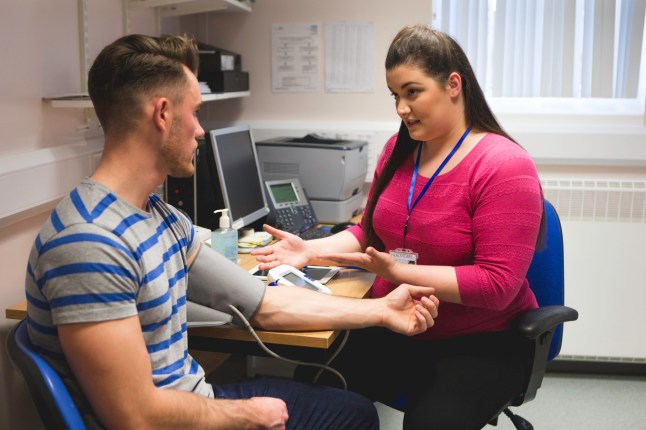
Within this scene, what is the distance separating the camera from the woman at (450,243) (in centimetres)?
184

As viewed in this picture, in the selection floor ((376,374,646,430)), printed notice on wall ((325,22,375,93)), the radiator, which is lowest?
floor ((376,374,646,430))

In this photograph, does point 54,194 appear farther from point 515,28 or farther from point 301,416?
point 515,28

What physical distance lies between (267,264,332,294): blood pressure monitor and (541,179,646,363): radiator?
159 centimetres

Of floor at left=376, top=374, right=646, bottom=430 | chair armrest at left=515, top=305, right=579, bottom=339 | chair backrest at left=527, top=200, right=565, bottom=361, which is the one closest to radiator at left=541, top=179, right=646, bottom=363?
floor at left=376, top=374, right=646, bottom=430

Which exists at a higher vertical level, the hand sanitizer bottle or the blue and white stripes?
the blue and white stripes

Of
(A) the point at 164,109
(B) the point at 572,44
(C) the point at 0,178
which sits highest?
(B) the point at 572,44

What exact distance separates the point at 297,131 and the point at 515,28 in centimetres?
113

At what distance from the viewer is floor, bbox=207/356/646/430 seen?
9.59ft

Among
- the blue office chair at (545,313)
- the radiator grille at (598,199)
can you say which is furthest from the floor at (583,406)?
the radiator grille at (598,199)

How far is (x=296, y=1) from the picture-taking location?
133 inches

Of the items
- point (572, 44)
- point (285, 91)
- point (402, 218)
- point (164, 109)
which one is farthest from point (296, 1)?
point (164, 109)

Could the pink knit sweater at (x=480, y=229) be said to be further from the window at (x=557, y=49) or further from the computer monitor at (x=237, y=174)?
the window at (x=557, y=49)

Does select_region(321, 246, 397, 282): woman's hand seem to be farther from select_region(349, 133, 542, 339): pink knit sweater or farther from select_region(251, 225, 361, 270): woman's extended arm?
select_region(251, 225, 361, 270): woman's extended arm

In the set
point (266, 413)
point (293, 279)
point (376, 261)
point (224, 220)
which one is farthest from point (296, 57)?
point (266, 413)
